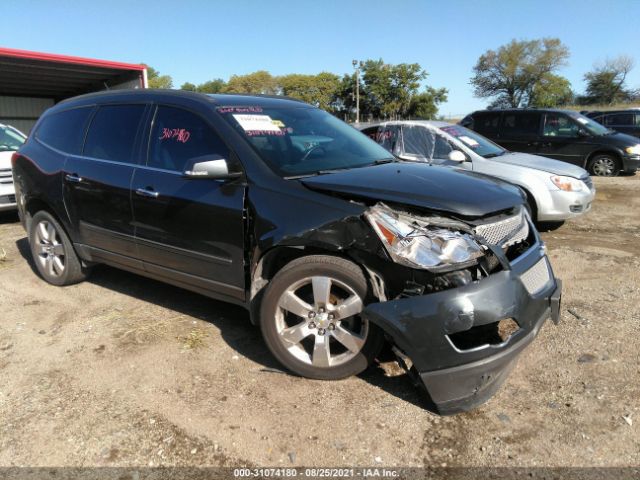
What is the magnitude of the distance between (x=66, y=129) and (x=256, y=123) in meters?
2.20

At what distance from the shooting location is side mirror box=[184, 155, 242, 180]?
3105mm

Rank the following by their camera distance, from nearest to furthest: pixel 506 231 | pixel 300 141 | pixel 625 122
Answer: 1. pixel 506 231
2. pixel 300 141
3. pixel 625 122

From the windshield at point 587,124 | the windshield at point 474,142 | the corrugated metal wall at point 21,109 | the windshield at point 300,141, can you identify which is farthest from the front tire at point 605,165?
Answer: the corrugated metal wall at point 21,109

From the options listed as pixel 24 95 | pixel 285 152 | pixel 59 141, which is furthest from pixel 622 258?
pixel 24 95

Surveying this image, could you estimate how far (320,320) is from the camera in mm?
2904

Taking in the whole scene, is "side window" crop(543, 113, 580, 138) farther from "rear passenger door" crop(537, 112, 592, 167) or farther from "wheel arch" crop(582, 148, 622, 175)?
"wheel arch" crop(582, 148, 622, 175)

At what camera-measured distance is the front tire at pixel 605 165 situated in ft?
38.4

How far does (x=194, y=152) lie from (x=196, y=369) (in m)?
1.51

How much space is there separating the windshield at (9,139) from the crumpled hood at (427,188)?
7225 mm

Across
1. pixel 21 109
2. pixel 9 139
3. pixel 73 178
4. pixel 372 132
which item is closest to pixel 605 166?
pixel 372 132

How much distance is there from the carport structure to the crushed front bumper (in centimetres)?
1332

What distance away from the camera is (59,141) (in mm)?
4574

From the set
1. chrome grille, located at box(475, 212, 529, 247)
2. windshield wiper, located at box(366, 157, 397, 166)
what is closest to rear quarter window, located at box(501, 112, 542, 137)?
windshield wiper, located at box(366, 157, 397, 166)

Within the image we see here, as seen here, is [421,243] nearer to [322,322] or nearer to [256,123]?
[322,322]
